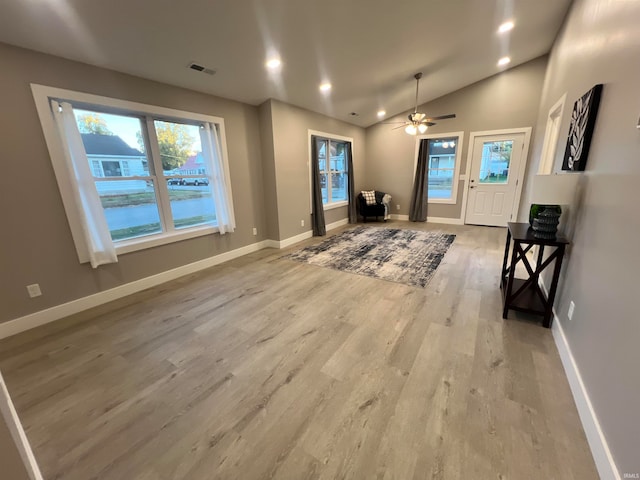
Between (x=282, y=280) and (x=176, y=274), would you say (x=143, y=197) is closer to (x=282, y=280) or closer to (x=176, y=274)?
(x=176, y=274)

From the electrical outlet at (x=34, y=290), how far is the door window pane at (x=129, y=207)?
77 cm

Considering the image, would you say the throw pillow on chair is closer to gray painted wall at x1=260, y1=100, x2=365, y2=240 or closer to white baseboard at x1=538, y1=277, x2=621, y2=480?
gray painted wall at x1=260, y1=100, x2=365, y2=240

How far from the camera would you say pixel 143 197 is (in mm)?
3213

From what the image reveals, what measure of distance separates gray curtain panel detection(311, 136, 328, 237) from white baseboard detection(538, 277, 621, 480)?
400 cm

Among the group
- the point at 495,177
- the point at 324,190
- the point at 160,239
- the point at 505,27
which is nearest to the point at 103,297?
the point at 160,239

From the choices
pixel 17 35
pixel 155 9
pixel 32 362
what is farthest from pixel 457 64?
pixel 32 362

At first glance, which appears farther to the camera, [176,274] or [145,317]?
[176,274]

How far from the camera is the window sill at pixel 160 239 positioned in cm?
299

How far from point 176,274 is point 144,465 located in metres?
2.55

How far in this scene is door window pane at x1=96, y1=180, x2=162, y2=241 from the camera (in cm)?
292

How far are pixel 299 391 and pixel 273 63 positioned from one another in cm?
347

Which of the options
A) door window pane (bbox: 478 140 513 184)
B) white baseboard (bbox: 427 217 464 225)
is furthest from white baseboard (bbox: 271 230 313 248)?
door window pane (bbox: 478 140 513 184)

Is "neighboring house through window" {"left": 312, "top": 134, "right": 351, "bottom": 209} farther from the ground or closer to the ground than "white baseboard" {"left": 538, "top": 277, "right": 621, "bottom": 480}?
farther from the ground

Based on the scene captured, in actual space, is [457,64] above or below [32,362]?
above
